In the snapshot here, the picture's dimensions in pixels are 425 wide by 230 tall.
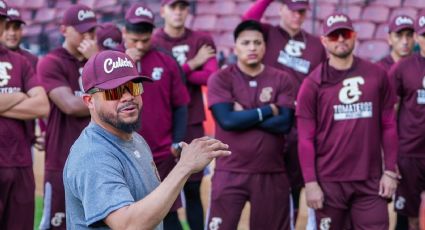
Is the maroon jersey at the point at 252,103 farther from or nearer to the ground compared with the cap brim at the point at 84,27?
nearer to the ground

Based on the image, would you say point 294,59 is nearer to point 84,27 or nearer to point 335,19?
point 335,19

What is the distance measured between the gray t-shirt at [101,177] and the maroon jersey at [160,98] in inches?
125

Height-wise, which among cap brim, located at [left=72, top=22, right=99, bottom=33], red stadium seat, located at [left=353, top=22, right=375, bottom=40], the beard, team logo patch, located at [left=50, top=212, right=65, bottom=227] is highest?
cap brim, located at [left=72, top=22, right=99, bottom=33]

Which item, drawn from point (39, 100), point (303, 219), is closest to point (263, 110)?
point (39, 100)

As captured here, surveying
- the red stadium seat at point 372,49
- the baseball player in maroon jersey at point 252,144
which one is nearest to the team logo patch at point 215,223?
the baseball player in maroon jersey at point 252,144

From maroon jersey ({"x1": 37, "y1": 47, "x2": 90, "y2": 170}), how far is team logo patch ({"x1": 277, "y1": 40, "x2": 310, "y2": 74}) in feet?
6.24

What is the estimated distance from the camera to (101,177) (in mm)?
3971

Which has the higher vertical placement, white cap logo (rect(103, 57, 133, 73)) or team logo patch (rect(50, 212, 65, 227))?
white cap logo (rect(103, 57, 133, 73))

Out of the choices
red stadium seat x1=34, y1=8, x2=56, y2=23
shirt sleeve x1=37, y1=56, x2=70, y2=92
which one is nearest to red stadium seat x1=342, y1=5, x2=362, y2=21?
red stadium seat x1=34, y1=8, x2=56, y2=23

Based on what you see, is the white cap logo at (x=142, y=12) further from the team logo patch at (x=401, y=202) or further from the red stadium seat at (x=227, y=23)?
the red stadium seat at (x=227, y=23)

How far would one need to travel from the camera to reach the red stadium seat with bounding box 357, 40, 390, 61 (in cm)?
1459

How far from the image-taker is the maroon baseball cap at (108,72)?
164 inches

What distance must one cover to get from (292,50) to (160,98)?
145 cm

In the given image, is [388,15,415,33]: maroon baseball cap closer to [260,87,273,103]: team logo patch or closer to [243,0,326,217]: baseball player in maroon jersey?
[243,0,326,217]: baseball player in maroon jersey
